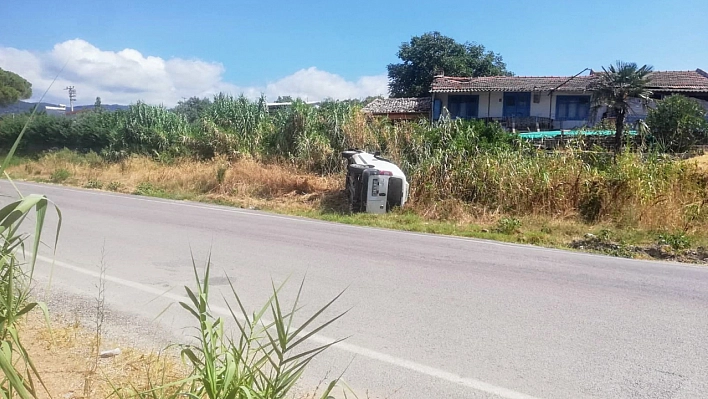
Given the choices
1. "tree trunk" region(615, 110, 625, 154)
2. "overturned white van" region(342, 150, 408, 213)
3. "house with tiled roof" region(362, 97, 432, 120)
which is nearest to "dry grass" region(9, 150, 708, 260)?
"overturned white van" region(342, 150, 408, 213)

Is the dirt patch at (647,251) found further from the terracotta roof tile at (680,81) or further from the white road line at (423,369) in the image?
the terracotta roof tile at (680,81)

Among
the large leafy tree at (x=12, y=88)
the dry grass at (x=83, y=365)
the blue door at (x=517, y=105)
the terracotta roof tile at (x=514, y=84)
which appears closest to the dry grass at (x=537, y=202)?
the dry grass at (x=83, y=365)

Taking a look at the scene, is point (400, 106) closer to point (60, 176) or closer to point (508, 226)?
point (60, 176)

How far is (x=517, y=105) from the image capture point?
33281 mm

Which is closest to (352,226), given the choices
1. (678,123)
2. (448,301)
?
(448,301)

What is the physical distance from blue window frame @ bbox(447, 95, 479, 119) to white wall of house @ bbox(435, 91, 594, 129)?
1.01ft

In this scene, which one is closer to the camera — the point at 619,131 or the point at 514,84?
the point at 619,131

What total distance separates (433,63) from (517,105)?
46.9 ft

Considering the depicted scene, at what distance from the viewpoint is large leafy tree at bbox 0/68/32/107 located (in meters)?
39.3

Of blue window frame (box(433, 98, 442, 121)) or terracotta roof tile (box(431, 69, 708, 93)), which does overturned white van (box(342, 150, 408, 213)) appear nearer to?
terracotta roof tile (box(431, 69, 708, 93))

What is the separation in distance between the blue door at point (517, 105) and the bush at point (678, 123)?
12.5 meters

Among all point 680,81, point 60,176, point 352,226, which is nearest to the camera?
point 352,226

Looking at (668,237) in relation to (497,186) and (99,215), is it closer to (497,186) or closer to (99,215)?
(497,186)

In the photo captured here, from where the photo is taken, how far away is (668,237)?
982cm
